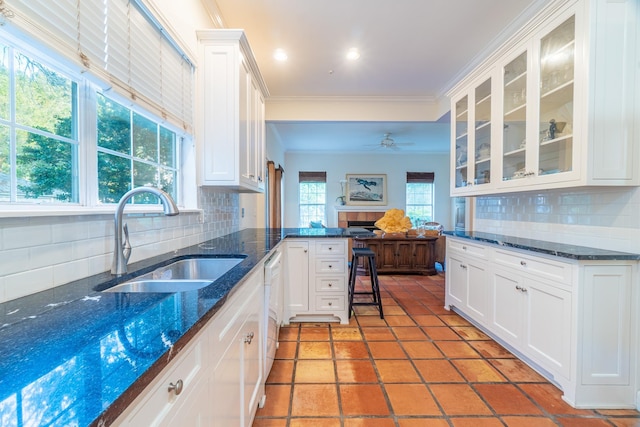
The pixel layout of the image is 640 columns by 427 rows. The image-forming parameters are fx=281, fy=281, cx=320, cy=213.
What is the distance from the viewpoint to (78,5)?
1081mm

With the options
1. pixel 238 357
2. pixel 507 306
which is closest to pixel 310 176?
pixel 507 306

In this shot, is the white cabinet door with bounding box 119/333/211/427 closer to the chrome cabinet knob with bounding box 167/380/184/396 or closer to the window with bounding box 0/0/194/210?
the chrome cabinet knob with bounding box 167/380/184/396

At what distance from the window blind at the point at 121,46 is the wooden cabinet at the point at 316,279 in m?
1.44

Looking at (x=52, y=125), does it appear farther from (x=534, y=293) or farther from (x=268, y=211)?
(x=268, y=211)

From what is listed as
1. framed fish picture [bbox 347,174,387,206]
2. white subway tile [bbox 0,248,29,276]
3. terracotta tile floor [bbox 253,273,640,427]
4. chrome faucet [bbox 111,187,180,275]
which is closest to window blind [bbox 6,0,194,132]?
Result: chrome faucet [bbox 111,187,180,275]

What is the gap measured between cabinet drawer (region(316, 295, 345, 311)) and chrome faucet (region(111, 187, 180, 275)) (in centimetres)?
187

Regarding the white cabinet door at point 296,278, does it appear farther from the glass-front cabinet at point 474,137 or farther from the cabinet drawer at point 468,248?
the glass-front cabinet at point 474,137

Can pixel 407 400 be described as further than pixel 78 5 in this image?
Yes

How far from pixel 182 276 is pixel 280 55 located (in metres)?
2.51

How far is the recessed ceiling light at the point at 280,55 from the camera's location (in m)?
2.93

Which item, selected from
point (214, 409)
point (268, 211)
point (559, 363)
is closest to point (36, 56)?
point (214, 409)

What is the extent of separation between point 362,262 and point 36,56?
15.1 ft

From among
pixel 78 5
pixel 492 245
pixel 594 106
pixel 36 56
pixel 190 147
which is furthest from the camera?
pixel 492 245

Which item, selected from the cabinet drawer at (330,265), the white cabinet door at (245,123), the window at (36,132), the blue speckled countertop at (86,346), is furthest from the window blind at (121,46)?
the cabinet drawer at (330,265)
